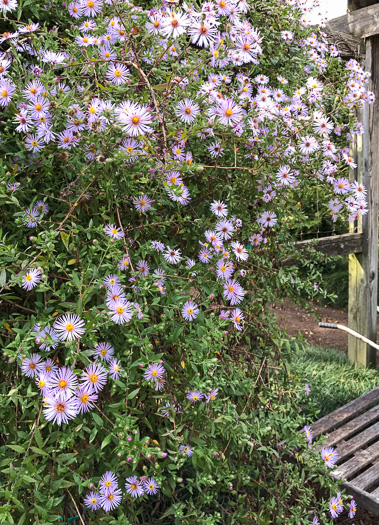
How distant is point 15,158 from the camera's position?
1.19 m

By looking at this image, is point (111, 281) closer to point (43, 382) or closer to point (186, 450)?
point (43, 382)

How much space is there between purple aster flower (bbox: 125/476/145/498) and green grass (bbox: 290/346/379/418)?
4.72 ft

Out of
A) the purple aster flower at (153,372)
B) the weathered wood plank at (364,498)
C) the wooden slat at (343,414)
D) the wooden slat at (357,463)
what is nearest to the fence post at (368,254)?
the wooden slat at (343,414)

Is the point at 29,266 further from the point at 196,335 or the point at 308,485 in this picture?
the point at 308,485

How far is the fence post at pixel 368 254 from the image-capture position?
11.1ft

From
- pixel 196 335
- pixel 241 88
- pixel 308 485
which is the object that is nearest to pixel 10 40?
pixel 241 88

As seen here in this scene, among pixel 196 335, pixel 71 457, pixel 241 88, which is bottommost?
pixel 71 457

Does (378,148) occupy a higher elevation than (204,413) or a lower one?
higher

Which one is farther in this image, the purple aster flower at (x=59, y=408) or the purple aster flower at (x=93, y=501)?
the purple aster flower at (x=93, y=501)

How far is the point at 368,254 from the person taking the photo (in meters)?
3.48

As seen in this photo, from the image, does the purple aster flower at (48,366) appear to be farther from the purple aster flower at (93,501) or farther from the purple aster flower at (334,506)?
the purple aster flower at (334,506)

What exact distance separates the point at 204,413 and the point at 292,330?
3609 mm

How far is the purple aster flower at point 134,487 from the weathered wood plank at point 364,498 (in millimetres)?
1195

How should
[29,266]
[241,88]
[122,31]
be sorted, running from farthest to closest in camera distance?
[241,88], [122,31], [29,266]
